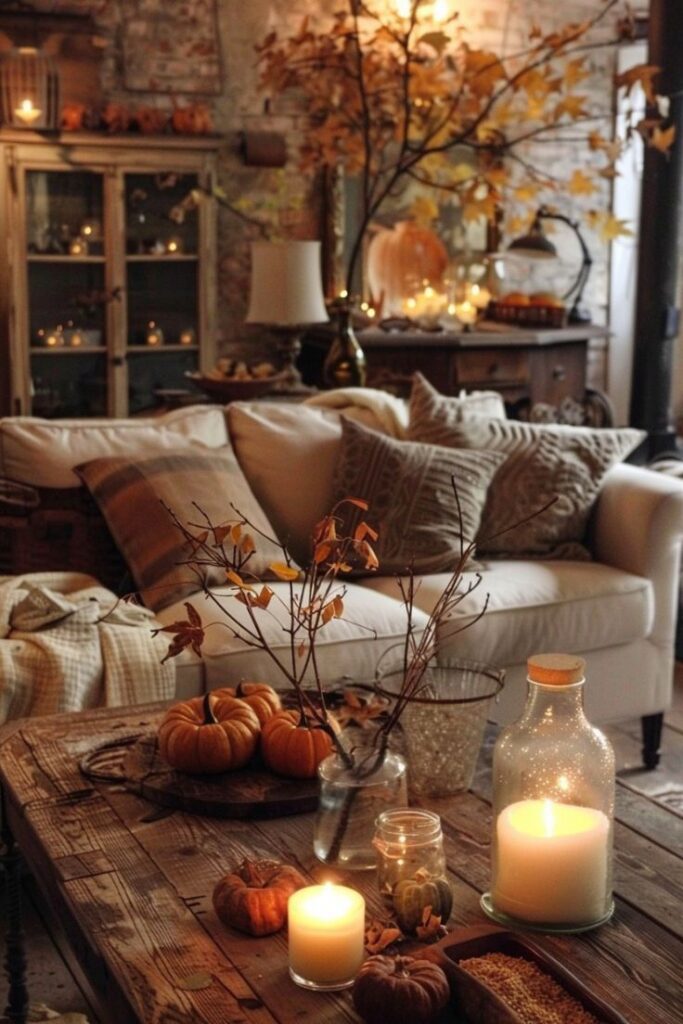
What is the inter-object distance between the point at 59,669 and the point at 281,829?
3.18 ft

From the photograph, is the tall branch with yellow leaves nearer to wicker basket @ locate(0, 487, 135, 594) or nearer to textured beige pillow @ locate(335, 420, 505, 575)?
textured beige pillow @ locate(335, 420, 505, 575)

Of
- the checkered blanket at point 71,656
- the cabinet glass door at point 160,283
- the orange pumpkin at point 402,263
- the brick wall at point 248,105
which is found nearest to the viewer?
the checkered blanket at point 71,656

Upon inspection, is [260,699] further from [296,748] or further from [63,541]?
[63,541]

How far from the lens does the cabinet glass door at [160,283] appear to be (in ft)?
18.9

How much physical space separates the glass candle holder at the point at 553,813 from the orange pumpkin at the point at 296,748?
0.38 m

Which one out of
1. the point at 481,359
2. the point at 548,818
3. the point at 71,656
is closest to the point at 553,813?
the point at 548,818

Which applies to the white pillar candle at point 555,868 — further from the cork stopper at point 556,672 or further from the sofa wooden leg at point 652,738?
the sofa wooden leg at point 652,738

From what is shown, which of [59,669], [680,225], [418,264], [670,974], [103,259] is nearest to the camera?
[670,974]

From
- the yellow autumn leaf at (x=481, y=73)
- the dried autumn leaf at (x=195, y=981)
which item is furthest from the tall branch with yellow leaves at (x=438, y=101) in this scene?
the dried autumn leaf at (x=195, y=981)

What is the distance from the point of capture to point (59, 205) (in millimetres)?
5648

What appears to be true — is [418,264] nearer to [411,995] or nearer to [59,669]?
[59,669]

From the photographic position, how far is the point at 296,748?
79.0 inches

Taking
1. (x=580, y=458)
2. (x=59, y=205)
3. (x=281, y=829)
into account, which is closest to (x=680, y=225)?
(x=580, y=458)

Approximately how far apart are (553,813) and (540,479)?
6.63ft
